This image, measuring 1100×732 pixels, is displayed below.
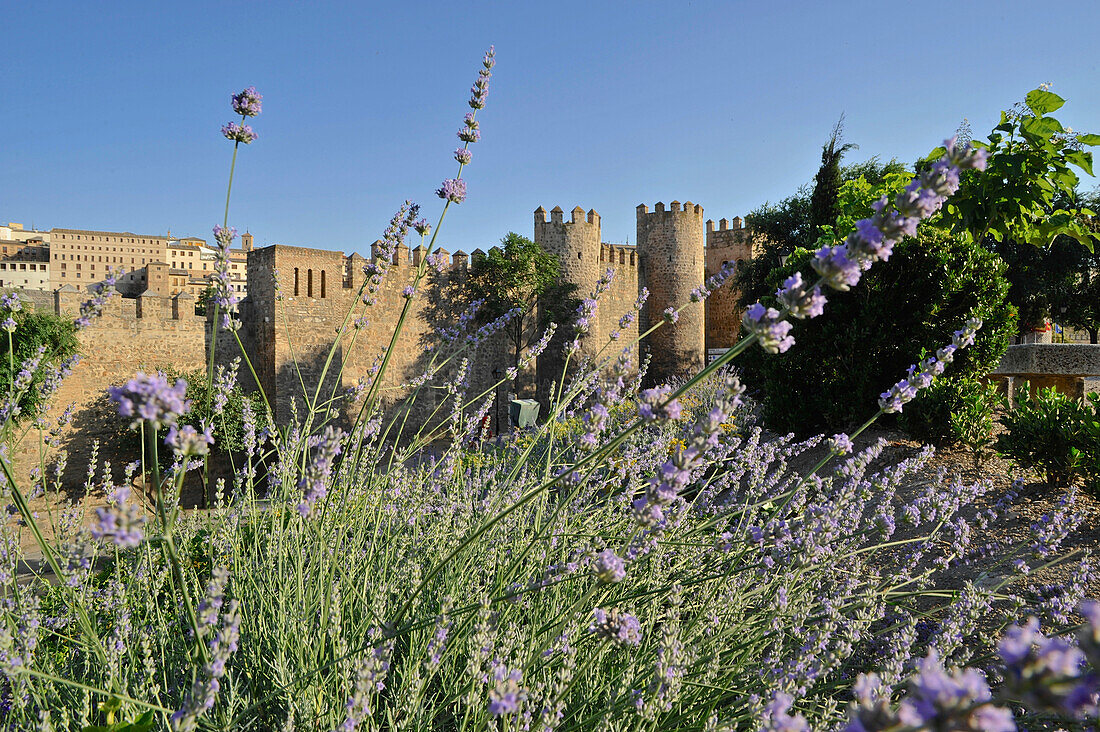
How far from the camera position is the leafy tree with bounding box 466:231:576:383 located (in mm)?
16938

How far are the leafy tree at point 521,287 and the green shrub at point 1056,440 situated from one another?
A: 1225 cm

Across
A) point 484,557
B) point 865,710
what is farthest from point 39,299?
point 865,710

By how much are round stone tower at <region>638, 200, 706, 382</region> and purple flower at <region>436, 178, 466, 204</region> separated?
19.2 metres

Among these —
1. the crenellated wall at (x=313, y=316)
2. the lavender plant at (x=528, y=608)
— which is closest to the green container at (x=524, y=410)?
the crenellated wall at (x=313, y=316)

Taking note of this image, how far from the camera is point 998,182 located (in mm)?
5238

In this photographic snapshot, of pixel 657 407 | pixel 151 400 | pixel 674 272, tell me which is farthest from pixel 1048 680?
pixel 674 272

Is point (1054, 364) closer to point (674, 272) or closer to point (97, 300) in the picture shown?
point (97, 300)

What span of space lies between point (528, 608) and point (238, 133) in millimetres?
1657

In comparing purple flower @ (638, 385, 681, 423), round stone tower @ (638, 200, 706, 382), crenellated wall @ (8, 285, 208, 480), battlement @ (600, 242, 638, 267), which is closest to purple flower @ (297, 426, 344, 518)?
purple flower @ (638, 385, 681, 423)

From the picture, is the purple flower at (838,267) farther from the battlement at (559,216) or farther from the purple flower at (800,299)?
the battlement at (559,216)

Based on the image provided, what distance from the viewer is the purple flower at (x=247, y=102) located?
1882mm

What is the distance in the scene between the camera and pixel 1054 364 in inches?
278

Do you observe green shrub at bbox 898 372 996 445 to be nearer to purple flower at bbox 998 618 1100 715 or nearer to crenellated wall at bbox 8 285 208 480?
purple flower at bbox 998 618 1100 715

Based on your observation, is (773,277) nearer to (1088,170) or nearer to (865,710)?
(1088,170)
